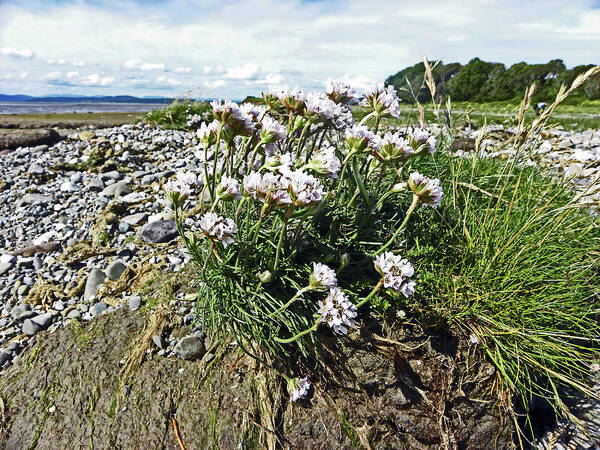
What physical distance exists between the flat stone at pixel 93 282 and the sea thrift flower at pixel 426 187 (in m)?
2.71

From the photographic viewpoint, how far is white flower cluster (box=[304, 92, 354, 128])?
219cm

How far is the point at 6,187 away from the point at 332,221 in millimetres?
4918

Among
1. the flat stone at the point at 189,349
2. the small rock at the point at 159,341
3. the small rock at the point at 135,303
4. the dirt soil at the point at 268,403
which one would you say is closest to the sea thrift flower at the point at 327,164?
the dirt soil at the point at 268,403

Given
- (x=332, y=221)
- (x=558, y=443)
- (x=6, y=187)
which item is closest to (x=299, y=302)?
(x=332, y=221)

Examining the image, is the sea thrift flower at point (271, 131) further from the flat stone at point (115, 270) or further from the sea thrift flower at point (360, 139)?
the flat stone at point (115, 270)

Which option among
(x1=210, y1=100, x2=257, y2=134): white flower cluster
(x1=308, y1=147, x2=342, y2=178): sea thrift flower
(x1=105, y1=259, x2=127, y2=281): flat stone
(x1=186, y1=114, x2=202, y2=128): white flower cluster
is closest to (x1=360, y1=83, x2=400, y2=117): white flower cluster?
(x1=308, y1=147, x2=342, y2=178): sea thrift flower

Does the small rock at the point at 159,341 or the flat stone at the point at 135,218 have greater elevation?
the flat stone at the point at 135,218

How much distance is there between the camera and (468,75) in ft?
149

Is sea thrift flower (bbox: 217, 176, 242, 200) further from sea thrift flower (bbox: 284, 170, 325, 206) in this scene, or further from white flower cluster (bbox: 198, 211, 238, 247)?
sea thrift flower (bbox: 284, 170, 325, 206)

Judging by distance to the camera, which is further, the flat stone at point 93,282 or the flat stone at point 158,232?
the flat stone at point 158,232

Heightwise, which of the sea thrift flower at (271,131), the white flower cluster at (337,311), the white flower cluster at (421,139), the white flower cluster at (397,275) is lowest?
the white flower cluster at (337,311)

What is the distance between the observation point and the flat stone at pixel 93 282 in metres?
3.09

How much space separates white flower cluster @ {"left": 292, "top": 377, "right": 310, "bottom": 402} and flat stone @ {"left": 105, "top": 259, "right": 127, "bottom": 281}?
197 cm

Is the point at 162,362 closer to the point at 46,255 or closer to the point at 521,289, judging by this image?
the point at 46,255
